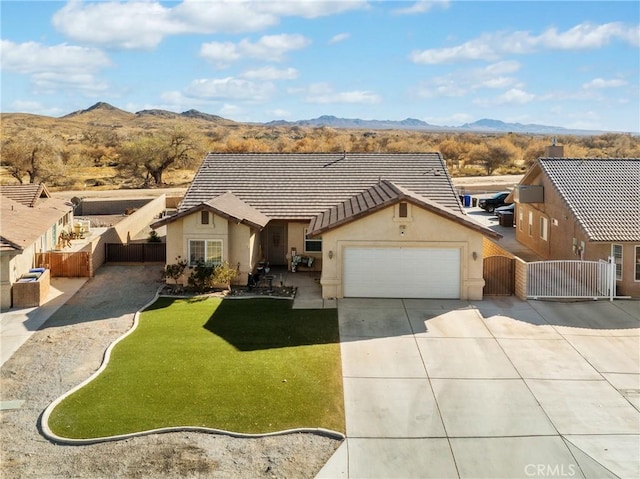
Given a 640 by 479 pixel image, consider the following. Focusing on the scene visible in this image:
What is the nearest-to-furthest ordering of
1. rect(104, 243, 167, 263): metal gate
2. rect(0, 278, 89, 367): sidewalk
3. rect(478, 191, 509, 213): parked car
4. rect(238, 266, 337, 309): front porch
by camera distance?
rect(0, 278, 89, 367): sidewalk → rect(238, 266, 337, 309): front porch → rect(104, 243, 167, 263): metal gate → rect(478, 191, 509, 213): parked car

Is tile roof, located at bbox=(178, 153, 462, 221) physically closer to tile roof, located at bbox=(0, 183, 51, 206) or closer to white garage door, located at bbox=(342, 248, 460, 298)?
white garage door, located at bbox=(342, 248, 460, 298)

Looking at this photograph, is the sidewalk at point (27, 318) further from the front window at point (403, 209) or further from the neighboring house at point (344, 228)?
the front window at point (403, 209)

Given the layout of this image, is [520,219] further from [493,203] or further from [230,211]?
[230,211]

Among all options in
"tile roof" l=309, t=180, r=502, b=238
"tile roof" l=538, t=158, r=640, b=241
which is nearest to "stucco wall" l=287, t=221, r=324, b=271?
"tile roof" l=309, t=180, r=502, b=238

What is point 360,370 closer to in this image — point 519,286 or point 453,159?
point 519,286

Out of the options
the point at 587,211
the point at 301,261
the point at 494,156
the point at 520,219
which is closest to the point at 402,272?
the point at 301,261

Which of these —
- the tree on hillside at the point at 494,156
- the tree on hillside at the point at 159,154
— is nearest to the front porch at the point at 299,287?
the tree on hillside at the point at 159,154
